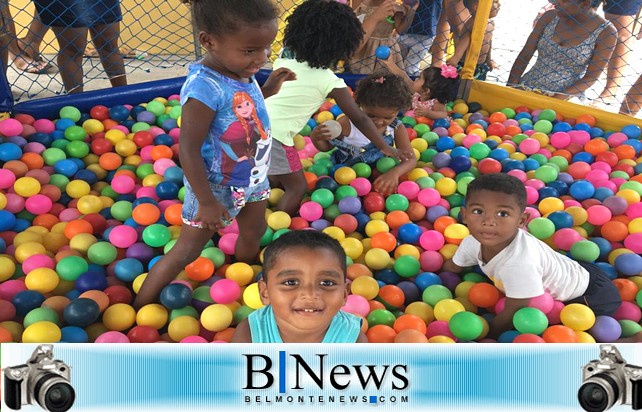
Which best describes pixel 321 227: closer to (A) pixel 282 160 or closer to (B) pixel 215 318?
(A) pixel 282 160

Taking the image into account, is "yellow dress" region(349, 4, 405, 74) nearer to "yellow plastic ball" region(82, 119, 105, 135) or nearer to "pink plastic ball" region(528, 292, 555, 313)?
"yellow plastic ball" region(82, 119, 105, 135)

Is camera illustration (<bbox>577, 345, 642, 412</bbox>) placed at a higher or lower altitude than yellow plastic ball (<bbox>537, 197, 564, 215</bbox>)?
lower

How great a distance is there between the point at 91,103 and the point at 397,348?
224cm

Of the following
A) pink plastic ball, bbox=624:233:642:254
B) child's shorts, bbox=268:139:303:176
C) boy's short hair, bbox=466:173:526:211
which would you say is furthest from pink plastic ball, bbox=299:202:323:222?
pink plastic ball, bbox=624:233:642:254

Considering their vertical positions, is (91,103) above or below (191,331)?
above

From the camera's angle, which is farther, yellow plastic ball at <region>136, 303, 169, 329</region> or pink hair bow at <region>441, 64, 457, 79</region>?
pink hair bow at <region>441, 64, 457, 79</region>

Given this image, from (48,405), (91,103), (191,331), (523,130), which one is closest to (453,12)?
(523,130)

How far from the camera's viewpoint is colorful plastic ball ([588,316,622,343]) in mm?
1649

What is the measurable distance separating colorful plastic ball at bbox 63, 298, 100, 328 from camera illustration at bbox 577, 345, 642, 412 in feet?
4.06

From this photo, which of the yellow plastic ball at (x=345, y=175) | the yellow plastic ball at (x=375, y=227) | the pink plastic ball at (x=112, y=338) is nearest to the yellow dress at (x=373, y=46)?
the yellow plastic ball at (x=345, y=175)

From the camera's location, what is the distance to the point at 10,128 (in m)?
2.50

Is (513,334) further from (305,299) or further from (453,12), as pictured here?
(453,12)

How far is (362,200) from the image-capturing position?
240 cm

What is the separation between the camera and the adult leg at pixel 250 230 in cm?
178
